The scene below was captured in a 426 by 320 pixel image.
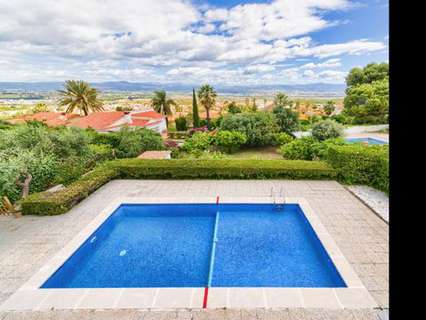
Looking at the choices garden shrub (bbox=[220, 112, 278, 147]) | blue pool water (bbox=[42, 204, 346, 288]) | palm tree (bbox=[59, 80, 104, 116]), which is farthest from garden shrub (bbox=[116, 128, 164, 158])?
palm tree (bbox=[59, 80, 104, 116])

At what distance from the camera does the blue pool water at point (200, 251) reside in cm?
585

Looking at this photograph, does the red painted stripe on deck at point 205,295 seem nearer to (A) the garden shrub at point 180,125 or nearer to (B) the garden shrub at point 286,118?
(B) the garden shrub at point 286,118

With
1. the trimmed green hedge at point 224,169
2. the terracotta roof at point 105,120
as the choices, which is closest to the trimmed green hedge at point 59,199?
the trimmed green hedge at point 224,169

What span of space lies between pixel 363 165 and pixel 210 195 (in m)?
6.31

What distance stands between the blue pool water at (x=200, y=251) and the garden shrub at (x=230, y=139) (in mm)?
12262

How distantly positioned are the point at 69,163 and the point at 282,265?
10.5 m

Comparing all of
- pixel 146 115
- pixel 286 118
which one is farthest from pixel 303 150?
pixel 146 115

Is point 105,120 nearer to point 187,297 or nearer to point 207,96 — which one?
point 207,96

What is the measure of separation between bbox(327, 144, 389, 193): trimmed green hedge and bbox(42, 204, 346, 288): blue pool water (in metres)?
3.58

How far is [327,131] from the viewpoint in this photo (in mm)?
18484

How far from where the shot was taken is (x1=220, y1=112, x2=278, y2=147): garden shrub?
22.0 meters

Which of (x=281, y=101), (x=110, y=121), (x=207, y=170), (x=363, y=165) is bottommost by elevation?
(x=207, y=170)
